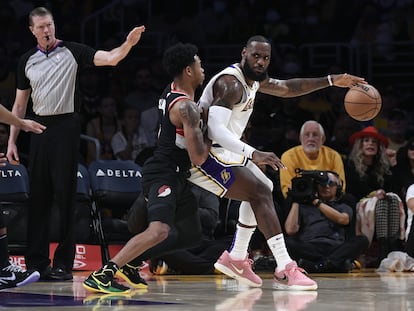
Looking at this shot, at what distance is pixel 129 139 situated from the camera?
35.6ft

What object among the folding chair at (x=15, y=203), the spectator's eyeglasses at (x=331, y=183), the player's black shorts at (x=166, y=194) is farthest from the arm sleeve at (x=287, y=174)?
the player's black shorts at (x=166, y=194)

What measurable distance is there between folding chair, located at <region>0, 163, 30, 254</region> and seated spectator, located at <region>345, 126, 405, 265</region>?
10.6 feet

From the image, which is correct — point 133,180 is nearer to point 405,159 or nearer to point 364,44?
point 405,159

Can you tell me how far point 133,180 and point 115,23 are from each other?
4.82m

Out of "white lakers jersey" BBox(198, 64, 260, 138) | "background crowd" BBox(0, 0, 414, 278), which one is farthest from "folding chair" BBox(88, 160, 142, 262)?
"white lakers jersey" BBox(198, 64, 260, 138)

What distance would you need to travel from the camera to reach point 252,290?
268 inches

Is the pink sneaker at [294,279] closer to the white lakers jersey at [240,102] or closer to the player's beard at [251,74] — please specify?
the white lakers jersey at [240,102]

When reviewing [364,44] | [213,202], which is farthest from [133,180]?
[364,44]

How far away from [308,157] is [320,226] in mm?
683

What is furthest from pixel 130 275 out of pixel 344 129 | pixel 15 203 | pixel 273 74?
pixel 273 74

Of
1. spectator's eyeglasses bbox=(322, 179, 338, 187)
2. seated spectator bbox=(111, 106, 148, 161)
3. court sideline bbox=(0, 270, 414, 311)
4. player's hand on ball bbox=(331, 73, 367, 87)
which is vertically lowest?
court sideline bbox=(0, 270, 414, 311)

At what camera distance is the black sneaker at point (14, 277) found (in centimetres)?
635

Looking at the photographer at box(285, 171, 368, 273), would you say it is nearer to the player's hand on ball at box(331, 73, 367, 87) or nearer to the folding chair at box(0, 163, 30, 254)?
the player's hand on ball at box(331, 73, 367, 87)

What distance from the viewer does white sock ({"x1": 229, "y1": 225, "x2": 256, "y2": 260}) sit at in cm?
712
